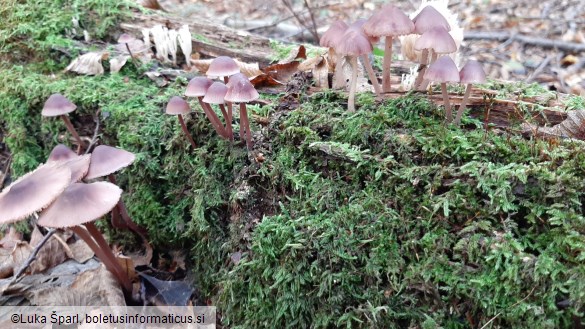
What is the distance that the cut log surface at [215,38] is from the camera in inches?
177

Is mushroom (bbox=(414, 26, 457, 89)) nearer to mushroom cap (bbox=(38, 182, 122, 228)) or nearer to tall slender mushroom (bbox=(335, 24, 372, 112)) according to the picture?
tall slender mushroom (bbox=(335, 24, 372, 112))

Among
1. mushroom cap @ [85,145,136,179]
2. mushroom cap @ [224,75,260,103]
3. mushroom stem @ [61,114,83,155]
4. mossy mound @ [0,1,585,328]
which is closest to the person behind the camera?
mossy mound @ [0,1,585,328]

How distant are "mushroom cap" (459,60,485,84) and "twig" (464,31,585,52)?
5.47 metres

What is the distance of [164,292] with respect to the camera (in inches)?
121

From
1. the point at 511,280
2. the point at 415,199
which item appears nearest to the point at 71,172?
the point at 415,199

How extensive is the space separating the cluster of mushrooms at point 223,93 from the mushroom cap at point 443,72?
105 cm

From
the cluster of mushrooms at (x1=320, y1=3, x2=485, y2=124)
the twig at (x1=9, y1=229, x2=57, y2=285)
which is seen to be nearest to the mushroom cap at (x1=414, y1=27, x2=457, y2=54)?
the cluster of mushrooms at (x1=320, y1=3, x2=485, y2=124)

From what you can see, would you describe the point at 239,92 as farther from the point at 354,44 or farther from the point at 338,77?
the point at 338,77

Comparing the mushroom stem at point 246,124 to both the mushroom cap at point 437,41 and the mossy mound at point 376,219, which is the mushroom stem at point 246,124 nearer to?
the mossy mound at point 376,219

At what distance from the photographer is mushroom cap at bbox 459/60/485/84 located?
7.70 feet

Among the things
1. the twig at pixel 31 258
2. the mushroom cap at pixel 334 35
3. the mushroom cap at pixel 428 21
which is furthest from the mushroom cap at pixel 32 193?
the mushroom cap at pixel 428 21

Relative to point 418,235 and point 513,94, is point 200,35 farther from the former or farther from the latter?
point 418,235

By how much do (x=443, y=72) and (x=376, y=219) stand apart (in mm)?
874

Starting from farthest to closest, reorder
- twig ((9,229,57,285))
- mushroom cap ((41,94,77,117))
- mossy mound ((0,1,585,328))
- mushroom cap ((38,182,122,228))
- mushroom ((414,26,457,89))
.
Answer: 1. mushroom cap ((41,94,77,117))
2. twig ((9,229,57,285))
3. mushroom ((414,26,457,89))
4. mushroom cap ((38,182,122,228))
5. mossy mound ((0,1,585,328))
